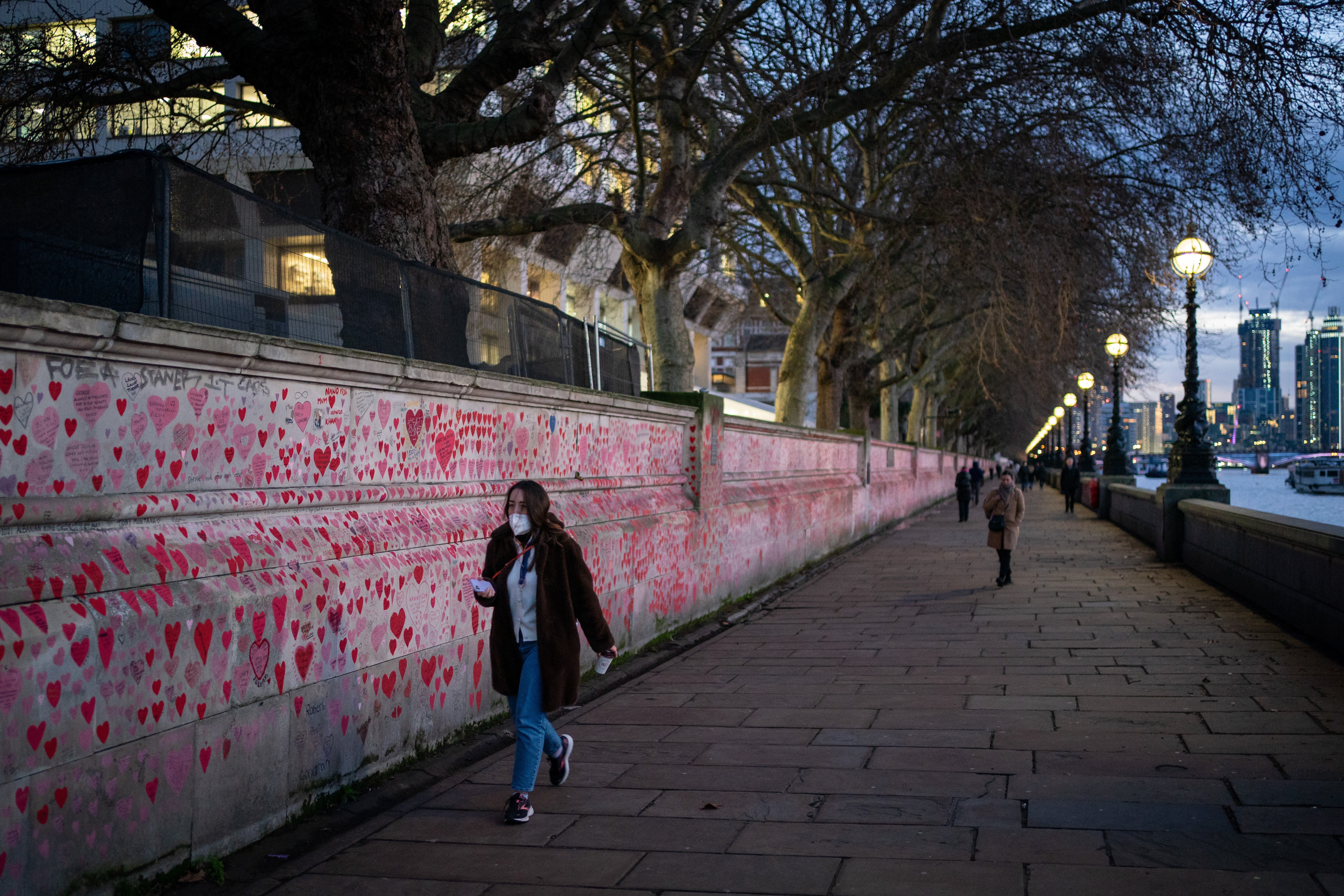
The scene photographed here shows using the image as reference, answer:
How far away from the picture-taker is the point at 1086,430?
158 feet

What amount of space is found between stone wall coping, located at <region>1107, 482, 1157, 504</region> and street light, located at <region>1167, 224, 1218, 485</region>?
3.18ft

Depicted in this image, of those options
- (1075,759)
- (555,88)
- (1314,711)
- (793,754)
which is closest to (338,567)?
(793,754)

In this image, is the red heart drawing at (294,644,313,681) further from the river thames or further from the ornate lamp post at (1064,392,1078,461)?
the ornate lamp post at (1064,392,1078,461)

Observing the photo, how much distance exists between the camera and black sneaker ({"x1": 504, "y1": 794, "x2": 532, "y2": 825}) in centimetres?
490

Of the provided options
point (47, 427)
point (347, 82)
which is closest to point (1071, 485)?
point (347, 82)

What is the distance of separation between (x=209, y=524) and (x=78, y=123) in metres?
9.76

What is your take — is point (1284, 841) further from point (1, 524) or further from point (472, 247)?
point (472, 247)

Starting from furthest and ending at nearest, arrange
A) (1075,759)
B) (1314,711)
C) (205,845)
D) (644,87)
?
(644,87) → (1314,711) → (1075,759) → (205,845)

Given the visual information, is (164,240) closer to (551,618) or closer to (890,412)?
(551,618)

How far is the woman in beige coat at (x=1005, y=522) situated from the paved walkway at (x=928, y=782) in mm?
4025

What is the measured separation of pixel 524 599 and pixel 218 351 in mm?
1687

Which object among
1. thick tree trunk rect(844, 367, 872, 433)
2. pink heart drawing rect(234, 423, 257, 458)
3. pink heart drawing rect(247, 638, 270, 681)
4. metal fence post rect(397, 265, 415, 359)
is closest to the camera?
pink heart drawing rect(247, 638, 270, 681)

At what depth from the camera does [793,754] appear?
609 centimetres

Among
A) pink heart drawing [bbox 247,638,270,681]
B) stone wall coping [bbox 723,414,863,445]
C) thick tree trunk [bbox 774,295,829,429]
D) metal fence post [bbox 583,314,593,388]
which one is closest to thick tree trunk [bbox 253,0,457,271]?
metal fence post [bbox 583,314,593,388]
